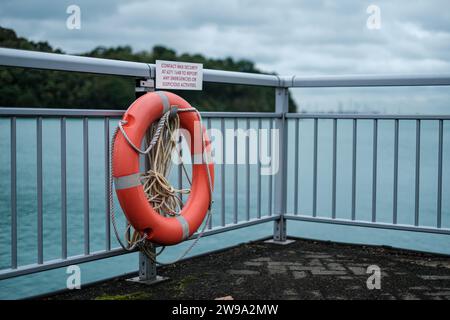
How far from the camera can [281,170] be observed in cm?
449

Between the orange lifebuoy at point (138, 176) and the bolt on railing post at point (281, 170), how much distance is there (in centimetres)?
111

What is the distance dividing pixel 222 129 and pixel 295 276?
41.2 inches

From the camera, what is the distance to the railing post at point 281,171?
4.45m

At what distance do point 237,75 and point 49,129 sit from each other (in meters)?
1.26

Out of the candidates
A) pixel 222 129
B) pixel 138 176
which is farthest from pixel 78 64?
pixel 222 129

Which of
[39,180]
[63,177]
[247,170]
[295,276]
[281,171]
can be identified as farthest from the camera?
[281,171]

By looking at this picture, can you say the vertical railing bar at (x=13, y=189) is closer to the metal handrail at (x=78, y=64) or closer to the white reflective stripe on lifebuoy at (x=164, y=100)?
the metal handrail at (x=78, y=64)

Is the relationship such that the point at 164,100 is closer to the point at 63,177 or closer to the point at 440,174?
the point at 63,177

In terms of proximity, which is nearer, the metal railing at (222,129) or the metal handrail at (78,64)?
the metal handrail at (78,64)

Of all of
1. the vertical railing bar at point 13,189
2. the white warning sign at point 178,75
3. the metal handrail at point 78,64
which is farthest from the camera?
the white warning sign at point 178,75

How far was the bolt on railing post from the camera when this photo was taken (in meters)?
4.45

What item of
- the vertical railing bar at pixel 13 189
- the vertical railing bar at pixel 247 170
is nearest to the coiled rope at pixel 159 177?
the vertical railing bar at pixel 13 189

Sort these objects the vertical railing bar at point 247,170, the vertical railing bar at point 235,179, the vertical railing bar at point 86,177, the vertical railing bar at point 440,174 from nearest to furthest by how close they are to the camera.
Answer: the vertical railing bar at point 86,177
the vertical railing bar at point 440,174
the vertical railing bar at point 235,179
the vertical railing bar at point 247,170

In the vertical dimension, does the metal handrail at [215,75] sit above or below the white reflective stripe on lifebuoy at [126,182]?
above
